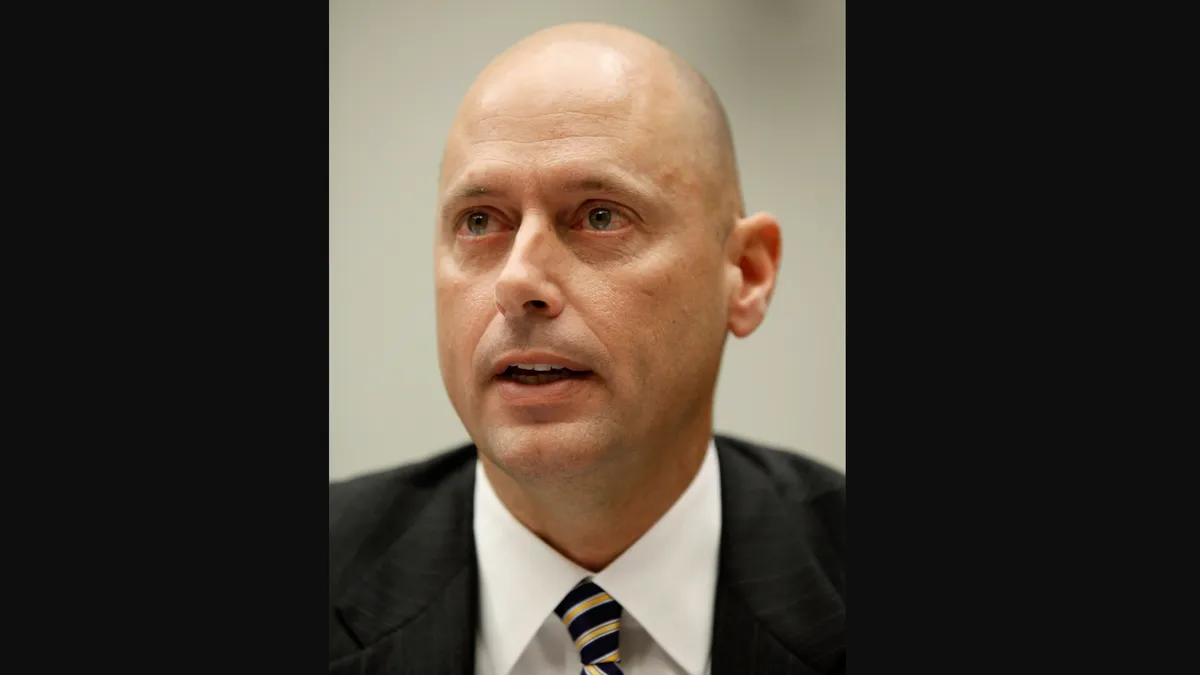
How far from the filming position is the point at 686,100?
2084 millimetres

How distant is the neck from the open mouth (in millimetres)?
207

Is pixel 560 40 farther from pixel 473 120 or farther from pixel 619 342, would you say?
pixel 619 342

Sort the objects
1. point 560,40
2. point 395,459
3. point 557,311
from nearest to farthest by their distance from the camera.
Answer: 1. point 557,311
2. point 560,40
3. point 395,459

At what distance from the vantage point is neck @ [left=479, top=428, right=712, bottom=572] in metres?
2.07

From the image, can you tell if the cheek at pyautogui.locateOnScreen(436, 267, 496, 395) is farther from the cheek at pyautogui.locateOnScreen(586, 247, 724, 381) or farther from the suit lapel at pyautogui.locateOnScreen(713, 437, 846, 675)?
the suit lapel at pyautogui.locateOnScreen(713, 437, 846, 675)

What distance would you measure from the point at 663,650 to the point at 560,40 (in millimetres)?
1239

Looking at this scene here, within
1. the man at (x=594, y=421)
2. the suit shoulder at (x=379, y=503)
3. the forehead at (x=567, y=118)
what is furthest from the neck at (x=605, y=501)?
the forehead at (x=567, y=118)

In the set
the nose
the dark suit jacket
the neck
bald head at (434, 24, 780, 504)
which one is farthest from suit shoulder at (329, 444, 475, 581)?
the nose

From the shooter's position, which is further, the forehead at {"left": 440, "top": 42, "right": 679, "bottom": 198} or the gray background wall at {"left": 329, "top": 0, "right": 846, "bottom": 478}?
the gray background wall at {"left": 329, "top": 0, "right": 846, "bottom": 478}

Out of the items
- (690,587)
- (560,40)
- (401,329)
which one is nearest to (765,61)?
(560,40)

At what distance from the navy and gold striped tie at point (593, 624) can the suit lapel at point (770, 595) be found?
0.68ft

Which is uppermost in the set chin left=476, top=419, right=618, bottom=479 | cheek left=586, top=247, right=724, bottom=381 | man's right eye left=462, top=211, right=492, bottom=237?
man's right eye left=462, top=211, right=492, bottom=237

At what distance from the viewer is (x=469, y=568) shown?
2260 millimetres

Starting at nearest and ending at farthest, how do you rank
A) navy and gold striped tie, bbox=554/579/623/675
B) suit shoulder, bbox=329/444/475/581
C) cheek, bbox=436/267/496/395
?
cheek, bbox=436/267/496/395
navy and gold striped tie, bbox=554/579/623/675
suit shoulder, bbox=329/444/475/581
